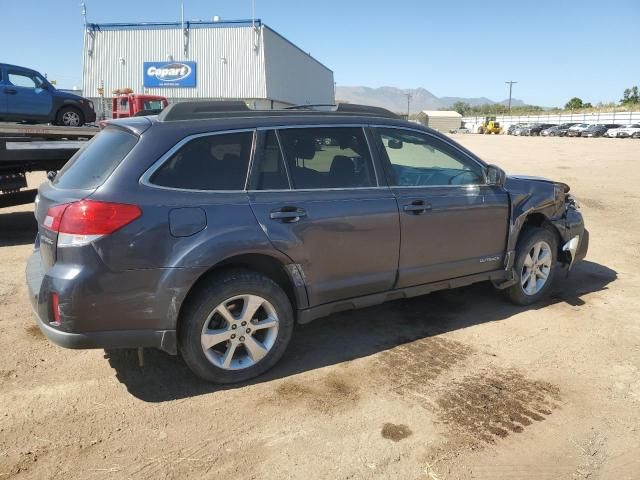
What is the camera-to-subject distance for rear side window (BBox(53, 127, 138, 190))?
10.6ft

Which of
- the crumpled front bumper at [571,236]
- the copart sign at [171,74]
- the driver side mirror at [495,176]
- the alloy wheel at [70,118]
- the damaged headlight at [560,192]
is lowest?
the crumpled front bumper at [571,236]

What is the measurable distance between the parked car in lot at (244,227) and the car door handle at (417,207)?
0.01m

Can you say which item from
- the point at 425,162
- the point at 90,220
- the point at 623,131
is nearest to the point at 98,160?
the point at 90,220

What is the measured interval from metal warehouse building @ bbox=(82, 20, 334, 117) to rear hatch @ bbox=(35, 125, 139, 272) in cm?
3824

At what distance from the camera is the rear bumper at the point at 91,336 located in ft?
10.2

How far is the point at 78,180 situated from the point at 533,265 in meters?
3.98

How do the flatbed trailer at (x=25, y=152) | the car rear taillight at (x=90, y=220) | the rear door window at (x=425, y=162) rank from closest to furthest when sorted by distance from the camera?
the car rear taillight at (x=90, y=220)
the rear door window at (x=425, y=162)
the flatbed trailer at (x=25, y=152)

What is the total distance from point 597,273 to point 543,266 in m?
1.55

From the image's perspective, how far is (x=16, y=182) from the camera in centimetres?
743

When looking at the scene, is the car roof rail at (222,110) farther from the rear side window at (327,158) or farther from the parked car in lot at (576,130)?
the parked car in lot at (576,130)

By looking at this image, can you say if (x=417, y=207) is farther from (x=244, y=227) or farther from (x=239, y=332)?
(x=239, y=332)

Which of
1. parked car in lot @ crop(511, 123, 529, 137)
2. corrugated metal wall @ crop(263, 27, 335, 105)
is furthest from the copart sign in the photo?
parked car in lot @ crop(511, 123, 529, 137)

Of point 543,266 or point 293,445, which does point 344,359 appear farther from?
point 543,266

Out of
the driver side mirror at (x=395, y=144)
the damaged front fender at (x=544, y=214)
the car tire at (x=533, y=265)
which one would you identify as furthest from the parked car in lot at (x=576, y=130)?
the driver side mirror at (x=395, y=144)
